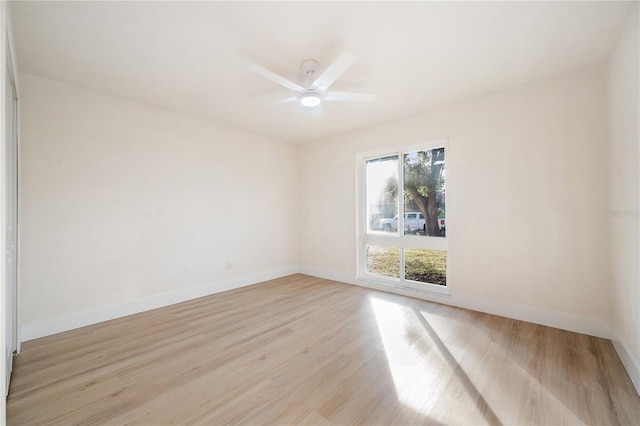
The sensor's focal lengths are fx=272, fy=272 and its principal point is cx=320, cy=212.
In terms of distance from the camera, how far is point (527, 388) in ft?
6.00

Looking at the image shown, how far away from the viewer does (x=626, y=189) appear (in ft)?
6.74

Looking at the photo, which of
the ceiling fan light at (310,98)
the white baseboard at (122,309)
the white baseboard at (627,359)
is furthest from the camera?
the white baseboard at (122,309)

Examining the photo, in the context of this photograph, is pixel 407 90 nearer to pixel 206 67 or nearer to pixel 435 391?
pixel 206 67

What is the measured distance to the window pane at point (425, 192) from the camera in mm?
3629

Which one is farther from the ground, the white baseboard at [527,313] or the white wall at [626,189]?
the white wall at [626,189]

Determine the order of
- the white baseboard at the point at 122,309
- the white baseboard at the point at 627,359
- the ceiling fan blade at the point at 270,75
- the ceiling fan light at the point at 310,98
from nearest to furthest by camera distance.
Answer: the white baseboard at the point at 627,359
the ceiling fan blade at the point at 270,75
the ceiling fan light at the point at 310,98
the white baseboard at the point at 122,309

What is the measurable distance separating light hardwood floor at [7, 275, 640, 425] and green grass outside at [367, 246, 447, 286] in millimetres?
662

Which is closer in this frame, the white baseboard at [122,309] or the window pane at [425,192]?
the white baseboard at [122,309]

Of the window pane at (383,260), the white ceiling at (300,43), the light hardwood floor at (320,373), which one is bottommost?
the light hardwood floor at (320,373)

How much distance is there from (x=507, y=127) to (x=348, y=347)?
9.46 feet

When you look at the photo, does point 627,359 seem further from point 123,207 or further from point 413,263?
point 123,207

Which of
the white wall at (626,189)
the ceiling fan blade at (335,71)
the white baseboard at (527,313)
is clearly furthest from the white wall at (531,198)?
the ceiling fan blade at (335,71)

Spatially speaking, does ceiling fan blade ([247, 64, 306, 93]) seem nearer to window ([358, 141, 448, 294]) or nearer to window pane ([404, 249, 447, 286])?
window ([358, 141, 448, 294])

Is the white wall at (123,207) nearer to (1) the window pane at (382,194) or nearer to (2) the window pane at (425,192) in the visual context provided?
(1) the window pane at (382,194)
